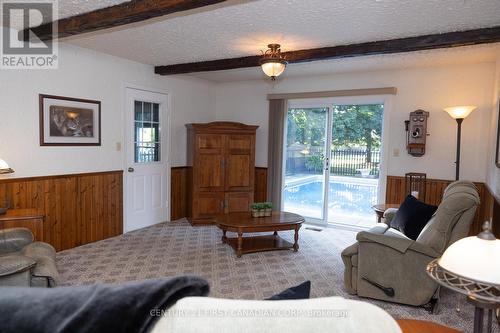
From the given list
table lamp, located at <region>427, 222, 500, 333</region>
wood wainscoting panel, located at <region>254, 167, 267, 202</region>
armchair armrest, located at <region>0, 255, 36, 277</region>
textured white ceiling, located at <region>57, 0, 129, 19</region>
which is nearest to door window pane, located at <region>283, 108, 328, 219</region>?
wood wainscoting panel, located at <region>254, 167, 267, 202</region>

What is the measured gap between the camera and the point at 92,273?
3318 millimetres

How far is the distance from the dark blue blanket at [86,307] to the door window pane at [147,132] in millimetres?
4293

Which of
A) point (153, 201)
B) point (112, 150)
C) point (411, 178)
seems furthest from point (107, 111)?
point (411, 178)

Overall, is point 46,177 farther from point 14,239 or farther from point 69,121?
point 14,239

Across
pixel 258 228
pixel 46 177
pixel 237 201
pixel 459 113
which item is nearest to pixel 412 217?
pixel 258 228

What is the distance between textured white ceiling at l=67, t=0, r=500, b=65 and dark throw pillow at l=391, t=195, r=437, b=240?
1.71 metres

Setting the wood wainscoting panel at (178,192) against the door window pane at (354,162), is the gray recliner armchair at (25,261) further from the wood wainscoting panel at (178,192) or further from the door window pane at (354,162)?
the door window pane at (354,162)

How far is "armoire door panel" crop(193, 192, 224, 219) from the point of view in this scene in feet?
17.3

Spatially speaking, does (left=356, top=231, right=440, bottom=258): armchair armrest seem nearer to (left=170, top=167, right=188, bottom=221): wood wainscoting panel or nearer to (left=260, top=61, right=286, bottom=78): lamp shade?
(left=260, top=61, right=286, bottom=78): lamp shade

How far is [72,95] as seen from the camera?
400 cm

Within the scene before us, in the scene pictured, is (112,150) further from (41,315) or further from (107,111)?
(41,315)

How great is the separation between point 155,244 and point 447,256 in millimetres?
3745

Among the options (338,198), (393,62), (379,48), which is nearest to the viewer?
(379,48)

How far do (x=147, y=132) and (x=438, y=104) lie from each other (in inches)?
167
